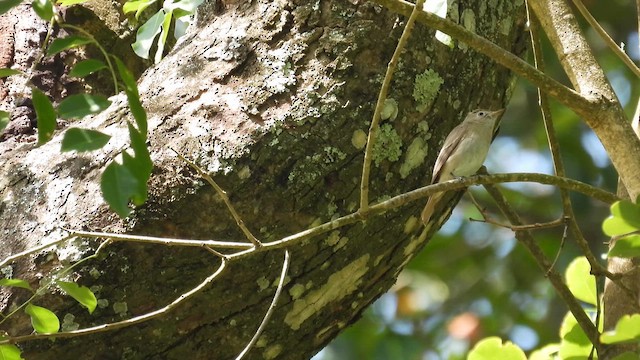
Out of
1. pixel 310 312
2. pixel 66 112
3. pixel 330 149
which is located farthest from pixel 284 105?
pixel 66 112

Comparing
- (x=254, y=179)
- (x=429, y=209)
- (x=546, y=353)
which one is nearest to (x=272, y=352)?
(x=254, y=179)

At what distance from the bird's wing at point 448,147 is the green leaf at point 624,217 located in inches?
44.8

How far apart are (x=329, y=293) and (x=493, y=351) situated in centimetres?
75

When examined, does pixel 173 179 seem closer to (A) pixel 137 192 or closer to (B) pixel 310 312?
(B) pixel 310 312

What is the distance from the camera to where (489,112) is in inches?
110

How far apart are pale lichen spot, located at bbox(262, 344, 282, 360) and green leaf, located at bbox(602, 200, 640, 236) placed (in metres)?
1.21

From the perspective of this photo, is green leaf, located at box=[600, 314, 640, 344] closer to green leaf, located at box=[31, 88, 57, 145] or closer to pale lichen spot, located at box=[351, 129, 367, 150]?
A: green leaf, located at box=[31, 88, 57, 145]

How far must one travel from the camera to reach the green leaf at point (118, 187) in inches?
51.9

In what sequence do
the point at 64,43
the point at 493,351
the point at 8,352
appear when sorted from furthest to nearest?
the point at 8,352 < the point at 493,351 < the point at 64,43

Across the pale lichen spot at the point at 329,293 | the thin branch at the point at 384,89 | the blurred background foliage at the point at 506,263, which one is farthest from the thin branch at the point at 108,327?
the blurred background foliage at the point at 506,263

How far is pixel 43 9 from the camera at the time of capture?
4.52 feet

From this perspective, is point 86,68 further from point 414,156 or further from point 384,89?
point 414,156

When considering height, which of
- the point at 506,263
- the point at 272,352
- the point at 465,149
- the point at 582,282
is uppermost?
the point at 582,282

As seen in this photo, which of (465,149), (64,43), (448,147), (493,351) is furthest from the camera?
(465,149)
